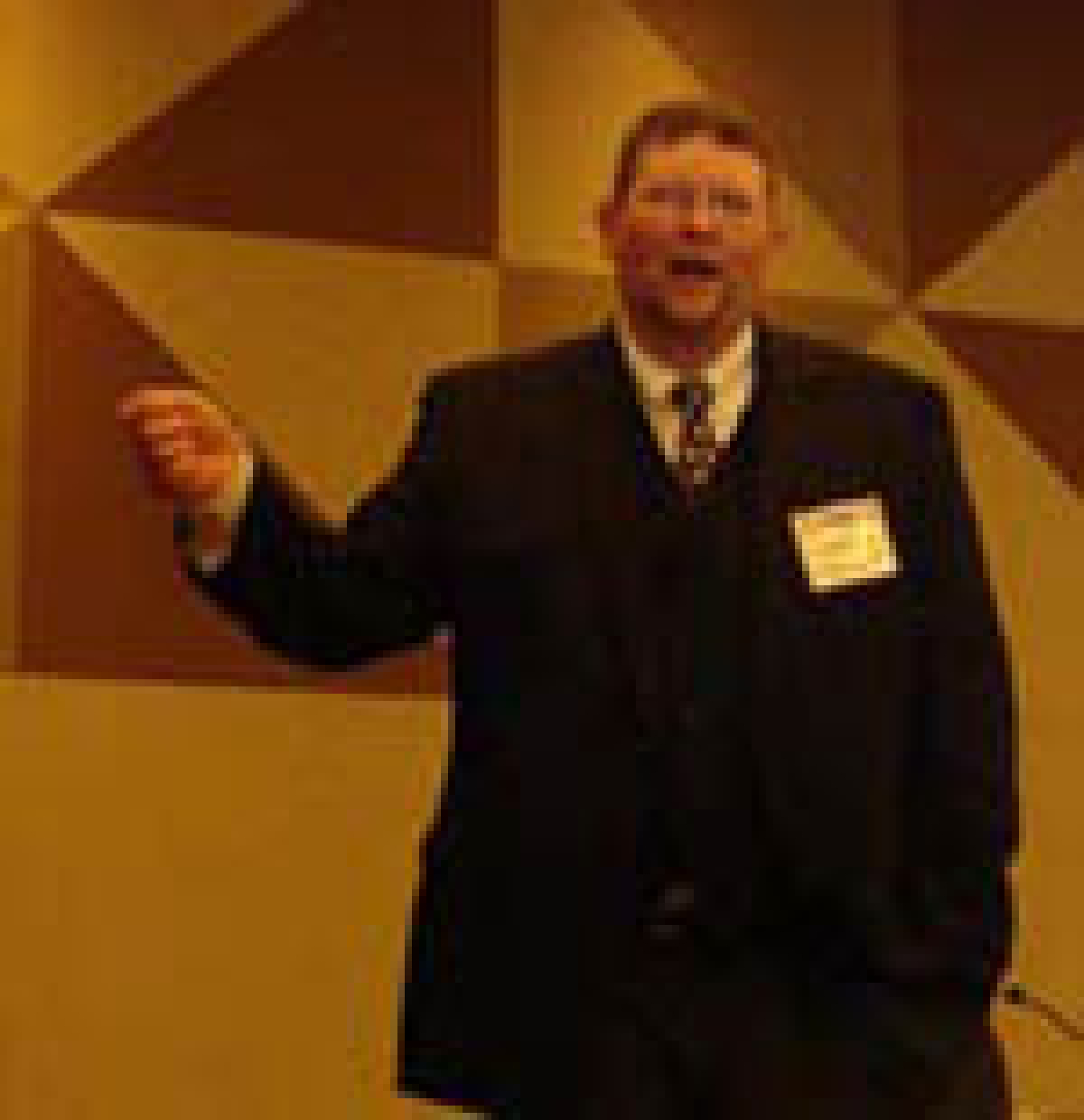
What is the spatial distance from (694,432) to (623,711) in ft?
0.86

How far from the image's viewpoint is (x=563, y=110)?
4.13 m

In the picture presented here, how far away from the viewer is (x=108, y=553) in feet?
12.1

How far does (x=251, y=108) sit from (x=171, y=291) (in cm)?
32

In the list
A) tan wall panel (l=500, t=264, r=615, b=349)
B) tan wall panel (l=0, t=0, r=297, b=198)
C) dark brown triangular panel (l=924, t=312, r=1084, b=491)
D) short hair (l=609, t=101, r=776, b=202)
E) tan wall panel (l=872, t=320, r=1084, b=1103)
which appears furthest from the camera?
dark brown triangular panel (l=924, t=312, r=1084, b=491)

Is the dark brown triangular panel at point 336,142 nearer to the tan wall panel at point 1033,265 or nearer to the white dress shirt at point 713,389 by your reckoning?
the tan wall panel at point 1033,265

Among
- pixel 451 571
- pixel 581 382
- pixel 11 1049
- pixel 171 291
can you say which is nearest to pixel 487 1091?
pixel 451 571

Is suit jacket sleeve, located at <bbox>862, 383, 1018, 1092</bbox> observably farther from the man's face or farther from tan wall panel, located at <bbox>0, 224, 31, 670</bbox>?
tan wall panel, located at <bbox>0, 224, 31, 670</bbox>

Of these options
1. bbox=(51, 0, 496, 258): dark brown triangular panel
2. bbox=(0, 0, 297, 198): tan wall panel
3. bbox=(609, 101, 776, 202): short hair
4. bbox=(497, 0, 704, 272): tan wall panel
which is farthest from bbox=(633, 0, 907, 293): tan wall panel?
bbox=(609, 101, 776, 202): short hair

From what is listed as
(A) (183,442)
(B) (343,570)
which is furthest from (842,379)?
(A) (183,442)

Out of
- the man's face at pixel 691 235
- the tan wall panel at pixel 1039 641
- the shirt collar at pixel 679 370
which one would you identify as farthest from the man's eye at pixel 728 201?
the tan wall panel at pixel 1039 641

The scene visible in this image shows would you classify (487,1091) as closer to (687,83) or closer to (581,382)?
(581,382)

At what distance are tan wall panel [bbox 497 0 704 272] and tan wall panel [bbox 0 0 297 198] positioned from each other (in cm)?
47

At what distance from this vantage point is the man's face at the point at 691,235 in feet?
7.18

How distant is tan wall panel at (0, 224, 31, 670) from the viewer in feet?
11.9
